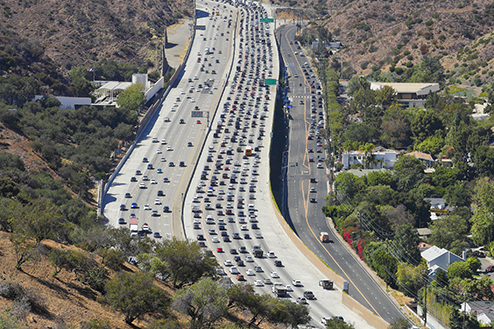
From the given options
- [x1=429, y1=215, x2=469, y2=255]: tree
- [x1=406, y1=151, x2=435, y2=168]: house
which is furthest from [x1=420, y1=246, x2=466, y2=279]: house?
[x1=406, y1=151, x2=435, y2=168]: house

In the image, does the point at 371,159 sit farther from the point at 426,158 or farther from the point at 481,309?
the point at 481,309

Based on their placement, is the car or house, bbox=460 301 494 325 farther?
house, bbox=460 301 494 325

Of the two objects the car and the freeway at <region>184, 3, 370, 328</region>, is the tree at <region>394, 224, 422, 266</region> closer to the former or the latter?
the freeway at <region>184, 3, 370, 328</region>

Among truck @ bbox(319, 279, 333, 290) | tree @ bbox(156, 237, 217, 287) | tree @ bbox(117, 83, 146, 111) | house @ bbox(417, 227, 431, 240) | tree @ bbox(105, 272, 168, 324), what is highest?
tree @ bbox(105, 272, 168, 324)

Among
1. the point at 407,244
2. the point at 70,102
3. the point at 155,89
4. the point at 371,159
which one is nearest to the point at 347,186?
the point at 371,159

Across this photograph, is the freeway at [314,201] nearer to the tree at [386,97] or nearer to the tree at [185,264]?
the tree at [386,97]

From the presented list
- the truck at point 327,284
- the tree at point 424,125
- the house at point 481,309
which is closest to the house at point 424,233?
the house at point 481,309
